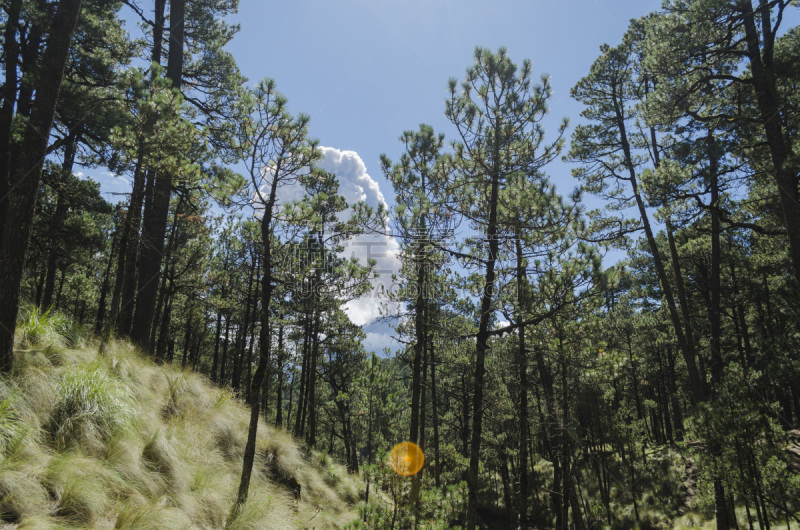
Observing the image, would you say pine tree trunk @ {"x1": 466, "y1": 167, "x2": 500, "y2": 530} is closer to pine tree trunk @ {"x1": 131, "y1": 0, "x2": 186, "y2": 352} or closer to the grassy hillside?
the grassy hillside

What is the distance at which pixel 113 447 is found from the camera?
479 cm

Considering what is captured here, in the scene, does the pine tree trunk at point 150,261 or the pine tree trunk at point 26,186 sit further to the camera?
the pine tree trunk at point 150,261

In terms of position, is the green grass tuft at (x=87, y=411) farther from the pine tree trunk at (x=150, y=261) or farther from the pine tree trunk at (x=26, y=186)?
the pine tree trunk at (x=150, y=261)

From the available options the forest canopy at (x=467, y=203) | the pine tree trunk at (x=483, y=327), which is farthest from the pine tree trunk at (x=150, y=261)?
the pine tree trunk at (x=483, y=327)

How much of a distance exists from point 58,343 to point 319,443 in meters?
47.4

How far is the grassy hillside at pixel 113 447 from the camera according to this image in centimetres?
380

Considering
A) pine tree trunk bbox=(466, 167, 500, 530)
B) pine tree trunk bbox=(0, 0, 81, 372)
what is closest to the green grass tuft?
pine tree trunk bbox=(0, 0, 81, 372)

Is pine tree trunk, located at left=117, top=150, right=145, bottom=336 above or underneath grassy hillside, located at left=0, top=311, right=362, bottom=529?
above

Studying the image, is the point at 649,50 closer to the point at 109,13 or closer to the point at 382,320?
the point at 382,320

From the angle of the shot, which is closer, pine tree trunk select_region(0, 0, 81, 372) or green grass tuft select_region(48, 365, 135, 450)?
green grass tuft select_region(48, 365, 135, 450)

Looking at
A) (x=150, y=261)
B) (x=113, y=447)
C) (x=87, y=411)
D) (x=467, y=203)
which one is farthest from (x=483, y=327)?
(x=150, y=261)

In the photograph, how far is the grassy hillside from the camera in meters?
3.80

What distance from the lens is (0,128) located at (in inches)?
394

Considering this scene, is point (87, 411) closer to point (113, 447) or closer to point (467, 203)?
point (113, 447)
